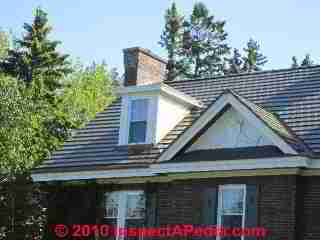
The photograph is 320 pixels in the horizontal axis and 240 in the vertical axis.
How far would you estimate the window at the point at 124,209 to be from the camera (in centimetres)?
2355

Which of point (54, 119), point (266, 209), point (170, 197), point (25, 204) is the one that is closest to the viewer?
point (266, 209)

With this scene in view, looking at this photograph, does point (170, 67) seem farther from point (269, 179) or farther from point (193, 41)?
point (269, 179)

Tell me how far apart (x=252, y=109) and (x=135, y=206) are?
4830 millimetres

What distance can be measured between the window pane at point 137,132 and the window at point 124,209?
1.76 metres

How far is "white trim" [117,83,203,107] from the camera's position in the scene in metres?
24.7

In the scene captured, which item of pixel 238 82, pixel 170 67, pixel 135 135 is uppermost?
pixel 170 67

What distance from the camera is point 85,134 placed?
87.1 feet

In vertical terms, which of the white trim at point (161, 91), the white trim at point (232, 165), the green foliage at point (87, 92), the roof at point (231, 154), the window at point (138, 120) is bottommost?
the white trim at point (232, 165)

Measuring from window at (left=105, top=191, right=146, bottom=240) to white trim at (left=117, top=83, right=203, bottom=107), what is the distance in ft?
10.5

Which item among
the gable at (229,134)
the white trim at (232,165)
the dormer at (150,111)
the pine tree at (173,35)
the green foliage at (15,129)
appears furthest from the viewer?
the pine tree at (173,35)

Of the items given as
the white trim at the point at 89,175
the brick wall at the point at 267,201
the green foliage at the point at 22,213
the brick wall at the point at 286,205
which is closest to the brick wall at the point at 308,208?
the brick wall at the point at 286,205

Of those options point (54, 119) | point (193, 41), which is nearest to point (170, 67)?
point (193, 41)

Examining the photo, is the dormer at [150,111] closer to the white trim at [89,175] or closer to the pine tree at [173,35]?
the white trim at [89,175]

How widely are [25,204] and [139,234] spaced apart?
4658 millimetres
